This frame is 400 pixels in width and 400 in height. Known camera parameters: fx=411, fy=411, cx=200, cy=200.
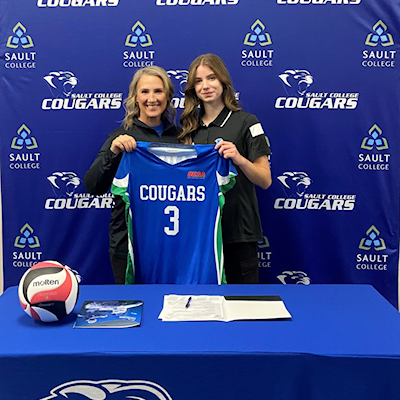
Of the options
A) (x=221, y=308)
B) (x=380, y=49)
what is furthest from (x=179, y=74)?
(x=221, y=308)

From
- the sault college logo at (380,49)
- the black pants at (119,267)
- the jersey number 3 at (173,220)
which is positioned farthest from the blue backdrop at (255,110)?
the jersey number 3 at (173,220)

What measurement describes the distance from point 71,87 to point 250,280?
1870mm

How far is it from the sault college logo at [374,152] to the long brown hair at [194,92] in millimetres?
1154

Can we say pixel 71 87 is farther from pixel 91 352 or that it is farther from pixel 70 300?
pixel 91 352

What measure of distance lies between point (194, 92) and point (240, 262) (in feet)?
3.33

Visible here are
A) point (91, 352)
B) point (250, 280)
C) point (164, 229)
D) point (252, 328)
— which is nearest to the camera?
point (91, 352)

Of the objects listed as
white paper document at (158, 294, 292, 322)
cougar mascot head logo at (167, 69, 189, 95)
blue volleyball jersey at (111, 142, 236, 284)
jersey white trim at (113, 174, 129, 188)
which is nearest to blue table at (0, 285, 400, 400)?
white paper document at (158, 294, 292, 322)

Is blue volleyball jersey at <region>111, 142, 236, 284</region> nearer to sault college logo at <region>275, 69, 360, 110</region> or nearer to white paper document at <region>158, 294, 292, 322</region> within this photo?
white paper document at <region>158, 294, 292, 322</region>

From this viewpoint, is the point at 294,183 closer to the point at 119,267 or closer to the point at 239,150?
the point at 239,150

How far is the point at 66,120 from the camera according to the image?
9.85ft

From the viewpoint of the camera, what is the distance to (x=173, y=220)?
2078mm

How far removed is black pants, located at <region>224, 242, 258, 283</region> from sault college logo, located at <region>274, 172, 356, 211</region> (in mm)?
783

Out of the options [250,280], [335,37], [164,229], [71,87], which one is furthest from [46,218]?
[335,37]

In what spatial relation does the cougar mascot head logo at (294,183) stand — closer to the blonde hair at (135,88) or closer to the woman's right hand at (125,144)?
the blonde hair at (135,88)
